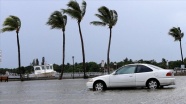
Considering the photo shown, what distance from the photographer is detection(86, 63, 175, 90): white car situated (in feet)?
64.1

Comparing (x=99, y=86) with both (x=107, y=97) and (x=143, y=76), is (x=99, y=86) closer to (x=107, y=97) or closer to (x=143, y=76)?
Answer: (x=143, y=76)

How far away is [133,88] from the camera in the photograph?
2086 cm

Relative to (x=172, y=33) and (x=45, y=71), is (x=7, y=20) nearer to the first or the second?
(x=45, y=71)

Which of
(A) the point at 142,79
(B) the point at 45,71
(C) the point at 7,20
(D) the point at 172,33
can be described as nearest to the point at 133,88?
(A) the point at 142,79

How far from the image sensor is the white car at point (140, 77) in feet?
64.1

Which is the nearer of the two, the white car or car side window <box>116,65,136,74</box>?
the white car

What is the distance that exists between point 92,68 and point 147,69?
81150mm

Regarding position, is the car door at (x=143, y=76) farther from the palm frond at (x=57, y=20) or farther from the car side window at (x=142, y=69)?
the palm frond at (x=57, y=20)

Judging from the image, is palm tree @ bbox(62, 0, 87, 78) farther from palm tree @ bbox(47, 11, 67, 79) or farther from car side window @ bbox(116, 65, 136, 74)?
car side window @ bbox(116, 65, 136, 74)

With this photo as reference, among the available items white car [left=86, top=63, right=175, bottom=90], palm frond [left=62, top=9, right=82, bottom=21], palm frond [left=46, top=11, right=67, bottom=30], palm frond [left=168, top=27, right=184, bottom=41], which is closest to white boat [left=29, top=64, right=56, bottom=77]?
palm frond [left=46, top=11, right=67, bottom=30]

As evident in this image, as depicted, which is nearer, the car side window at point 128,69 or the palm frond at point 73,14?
the car side window at point 128,69

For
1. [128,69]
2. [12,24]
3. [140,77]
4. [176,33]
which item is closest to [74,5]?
[12,24]

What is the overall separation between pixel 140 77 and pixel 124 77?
0.84 m

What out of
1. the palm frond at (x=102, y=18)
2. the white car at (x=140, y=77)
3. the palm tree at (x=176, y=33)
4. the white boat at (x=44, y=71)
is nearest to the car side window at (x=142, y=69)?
the white car at (x=140, y=77)
